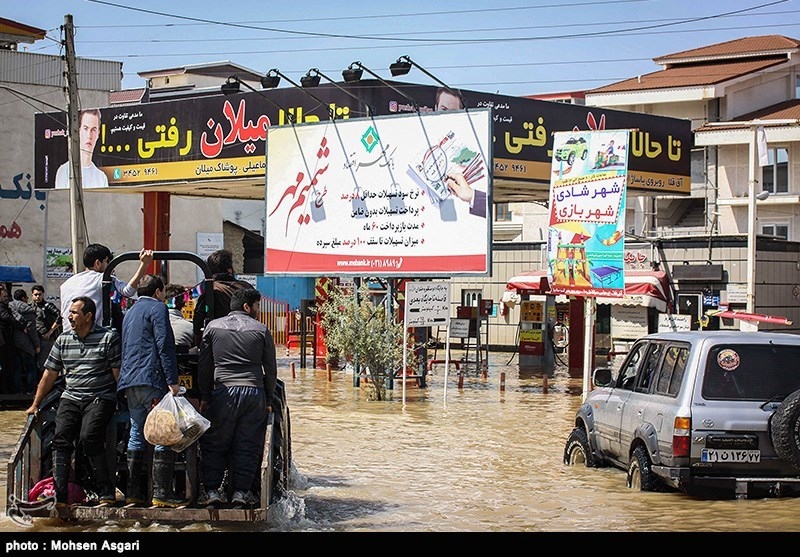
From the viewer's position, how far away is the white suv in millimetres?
9852

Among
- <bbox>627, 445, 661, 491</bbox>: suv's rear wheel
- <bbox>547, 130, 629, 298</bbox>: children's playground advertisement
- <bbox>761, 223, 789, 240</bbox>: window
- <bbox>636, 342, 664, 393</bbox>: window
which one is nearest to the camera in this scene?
<bbox>627, 445, 661, 491</bbox>: suv's rear wheel

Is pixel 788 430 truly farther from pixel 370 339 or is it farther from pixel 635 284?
pixel 635 284

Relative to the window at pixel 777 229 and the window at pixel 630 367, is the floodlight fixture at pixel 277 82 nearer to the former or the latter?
the window at pixel 630 367

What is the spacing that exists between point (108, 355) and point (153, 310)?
50cm

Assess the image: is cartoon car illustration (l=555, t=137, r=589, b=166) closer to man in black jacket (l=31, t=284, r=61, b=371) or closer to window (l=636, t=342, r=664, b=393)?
window (l=636, t=342, r=664, b=393)

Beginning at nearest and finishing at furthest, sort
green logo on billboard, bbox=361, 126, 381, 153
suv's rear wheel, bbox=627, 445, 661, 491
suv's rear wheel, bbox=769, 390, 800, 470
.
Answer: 1. suv's rear wheel, bbox=769, 390, 800, 470
2. suv's rear wheel, bbox=627, 445, 661, 491
3. green logo on billboard, bbox=361, 126, 381, 153

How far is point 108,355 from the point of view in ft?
29.1

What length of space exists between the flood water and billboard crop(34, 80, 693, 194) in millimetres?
5957

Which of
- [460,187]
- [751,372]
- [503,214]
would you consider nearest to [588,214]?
[460,187]

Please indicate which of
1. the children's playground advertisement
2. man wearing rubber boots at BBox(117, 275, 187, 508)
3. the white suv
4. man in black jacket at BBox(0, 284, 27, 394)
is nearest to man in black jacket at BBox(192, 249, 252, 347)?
man wearing rubber boots at BBox(117, 275, 187, 508)

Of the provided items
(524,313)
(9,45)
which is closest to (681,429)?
(524,313)

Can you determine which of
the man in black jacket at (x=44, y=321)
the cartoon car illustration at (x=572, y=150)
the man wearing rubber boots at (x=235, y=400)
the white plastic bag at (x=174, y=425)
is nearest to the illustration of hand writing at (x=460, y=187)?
the cartoon car illustration at (x=572, y=150)
